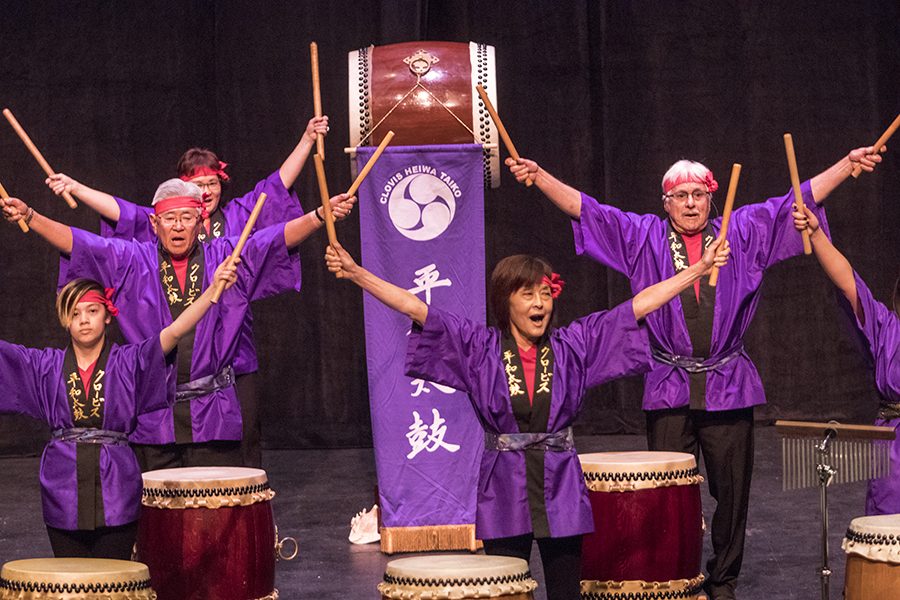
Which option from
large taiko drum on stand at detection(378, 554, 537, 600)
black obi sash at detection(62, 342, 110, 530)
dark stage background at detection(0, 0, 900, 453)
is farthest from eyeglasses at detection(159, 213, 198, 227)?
dark stage background at detection(0, 0, 900, 453)

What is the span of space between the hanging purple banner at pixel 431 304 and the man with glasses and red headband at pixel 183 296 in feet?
2.26

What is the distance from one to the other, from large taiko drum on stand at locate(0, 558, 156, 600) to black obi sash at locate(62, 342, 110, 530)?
0.46 meters

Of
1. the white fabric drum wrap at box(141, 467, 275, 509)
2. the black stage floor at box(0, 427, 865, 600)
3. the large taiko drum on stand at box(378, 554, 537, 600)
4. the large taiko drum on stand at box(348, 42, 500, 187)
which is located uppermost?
the large taiko drum on stand at box(348, 42, 500, 187)

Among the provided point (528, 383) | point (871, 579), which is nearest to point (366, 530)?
point (528, 383)

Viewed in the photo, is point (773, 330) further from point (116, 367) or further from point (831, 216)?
point (116, 367)

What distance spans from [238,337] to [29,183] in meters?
3.44

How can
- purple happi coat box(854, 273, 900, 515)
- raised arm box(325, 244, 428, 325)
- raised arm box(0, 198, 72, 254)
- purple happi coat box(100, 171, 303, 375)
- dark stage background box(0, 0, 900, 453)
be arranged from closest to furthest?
1. raised arm box(325, 244, 428, 325)
2. purple happi coat box(854, 273, 900, 515)
3. raised arm box(0, 198, 72, 254)
4. purple happi coat box(100, 171, 303, 375)
5. dark stage background box(0, 0, 900, 453)

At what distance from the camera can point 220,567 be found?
11.9 ft

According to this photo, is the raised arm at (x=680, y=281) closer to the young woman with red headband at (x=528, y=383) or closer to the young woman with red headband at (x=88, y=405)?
the young woman with red headband at (x=528, y=383)

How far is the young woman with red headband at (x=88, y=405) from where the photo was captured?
3.57 m

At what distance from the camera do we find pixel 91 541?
3.66m

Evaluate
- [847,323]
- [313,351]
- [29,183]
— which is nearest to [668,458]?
[847,323]

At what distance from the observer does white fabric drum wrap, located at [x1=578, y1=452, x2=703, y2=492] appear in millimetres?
3578

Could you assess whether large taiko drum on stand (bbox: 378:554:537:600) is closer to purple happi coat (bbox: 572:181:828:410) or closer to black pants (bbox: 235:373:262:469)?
purple happi coat (bbox: 572:181:828:410)
